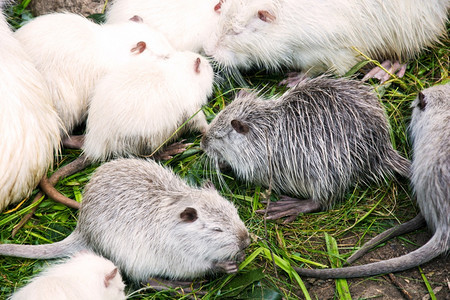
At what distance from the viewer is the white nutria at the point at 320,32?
4207 mm

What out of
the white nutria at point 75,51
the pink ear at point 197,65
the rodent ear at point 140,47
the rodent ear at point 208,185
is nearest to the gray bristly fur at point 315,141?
the rodent ear at point 208,185

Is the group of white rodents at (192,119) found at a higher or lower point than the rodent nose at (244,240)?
Answer: higher

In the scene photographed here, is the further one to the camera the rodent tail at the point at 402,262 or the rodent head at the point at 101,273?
the rodent tail at the point at 402,262

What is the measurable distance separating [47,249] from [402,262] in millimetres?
2068

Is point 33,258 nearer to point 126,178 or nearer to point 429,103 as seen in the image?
point 126,178

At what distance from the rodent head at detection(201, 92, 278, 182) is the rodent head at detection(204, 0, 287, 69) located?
638mm

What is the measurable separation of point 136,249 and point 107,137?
2.80 ft

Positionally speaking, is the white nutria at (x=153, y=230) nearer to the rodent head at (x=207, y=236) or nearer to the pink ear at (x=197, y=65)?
the rodent head at (x=207, y=236)

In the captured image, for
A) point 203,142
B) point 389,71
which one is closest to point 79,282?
point 203,142

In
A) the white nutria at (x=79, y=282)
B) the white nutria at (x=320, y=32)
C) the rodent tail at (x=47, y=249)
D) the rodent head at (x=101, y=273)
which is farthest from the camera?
the white nutria at (x=320, y=32)

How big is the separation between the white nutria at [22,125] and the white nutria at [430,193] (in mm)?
1784

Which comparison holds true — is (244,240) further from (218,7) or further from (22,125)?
(218,7)

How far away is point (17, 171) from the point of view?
3.61 m

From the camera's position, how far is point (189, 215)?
3.25 metres
